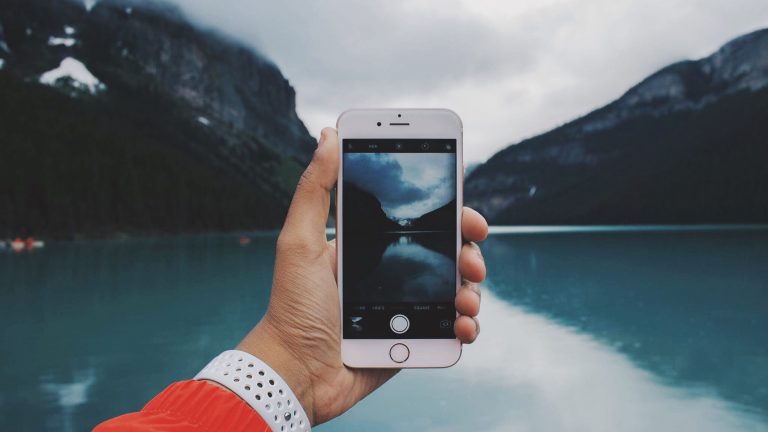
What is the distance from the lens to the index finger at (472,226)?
2.80 m

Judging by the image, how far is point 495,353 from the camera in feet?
50.7

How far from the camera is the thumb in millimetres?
2451

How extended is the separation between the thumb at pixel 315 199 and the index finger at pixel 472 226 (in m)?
0.65

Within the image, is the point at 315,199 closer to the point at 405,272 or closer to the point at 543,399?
the point at 405,272

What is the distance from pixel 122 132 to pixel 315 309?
11382 cm

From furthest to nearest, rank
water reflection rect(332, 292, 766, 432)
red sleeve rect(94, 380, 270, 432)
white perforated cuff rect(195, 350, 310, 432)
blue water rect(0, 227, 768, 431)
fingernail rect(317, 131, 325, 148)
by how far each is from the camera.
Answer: blue water rect(0, 227, 768, 431) < water reflection rect(332, 292, 766, 432) < fingernail rect(317, 131, 325, 148) < white perforated cuff rect(195, 350, 310, 432) < red sleeve rect(94, 380, 270, 432)

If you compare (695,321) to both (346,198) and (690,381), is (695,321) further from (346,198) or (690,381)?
(346,198)

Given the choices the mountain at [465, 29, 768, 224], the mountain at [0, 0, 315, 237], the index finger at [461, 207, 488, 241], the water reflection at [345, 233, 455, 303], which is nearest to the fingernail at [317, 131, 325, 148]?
the water reflection at [345, 233, 455, 303]

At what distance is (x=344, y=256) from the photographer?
2.84m

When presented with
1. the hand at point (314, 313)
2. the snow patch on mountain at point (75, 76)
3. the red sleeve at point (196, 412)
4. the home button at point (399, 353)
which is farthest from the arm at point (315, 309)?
the snow patch on mountain at point (75, 76)

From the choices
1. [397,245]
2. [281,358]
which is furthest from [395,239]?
[281,358]

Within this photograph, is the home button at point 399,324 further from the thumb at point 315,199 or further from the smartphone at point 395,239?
the thumb at point 315,199

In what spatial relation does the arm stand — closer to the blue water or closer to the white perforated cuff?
the white perforated cuff

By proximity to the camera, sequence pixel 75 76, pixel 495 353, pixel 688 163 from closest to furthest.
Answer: pixel 495 353
pixel 688 163
pixel 75 76
